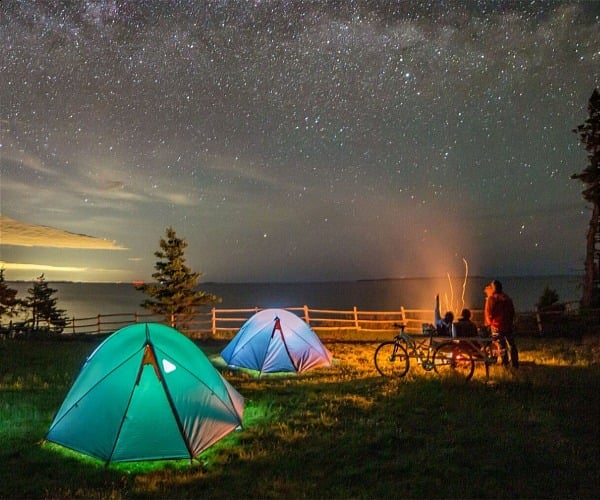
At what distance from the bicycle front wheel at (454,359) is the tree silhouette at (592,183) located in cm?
1977

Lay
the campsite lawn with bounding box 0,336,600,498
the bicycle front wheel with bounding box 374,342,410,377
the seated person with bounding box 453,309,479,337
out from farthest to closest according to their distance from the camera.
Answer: the bicycle front wheel with bounding box 374,342,410,377
the seated person with bounding box 453,309,479,337
the campsite lawn with bounding box 0,336,600,498

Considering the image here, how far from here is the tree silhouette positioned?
2588 cm

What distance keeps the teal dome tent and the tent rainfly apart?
15.2 ft

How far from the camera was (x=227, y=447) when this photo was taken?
6.55 meters

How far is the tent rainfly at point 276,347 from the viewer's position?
38.6ft

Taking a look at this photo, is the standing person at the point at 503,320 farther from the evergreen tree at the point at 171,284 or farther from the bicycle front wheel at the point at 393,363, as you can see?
the evergreen tree at the point at 171,284

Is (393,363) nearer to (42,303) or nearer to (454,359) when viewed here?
(454,359)

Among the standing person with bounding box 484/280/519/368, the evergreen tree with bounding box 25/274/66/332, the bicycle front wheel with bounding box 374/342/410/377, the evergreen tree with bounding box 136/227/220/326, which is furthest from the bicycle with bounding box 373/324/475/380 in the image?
the evergreen tree with bounding box 25/274/66/332

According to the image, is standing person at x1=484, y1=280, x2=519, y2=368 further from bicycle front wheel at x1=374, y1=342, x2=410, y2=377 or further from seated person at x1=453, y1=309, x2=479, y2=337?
bicycle front wheel at x1=374, y1=342, x2=410, y2=377

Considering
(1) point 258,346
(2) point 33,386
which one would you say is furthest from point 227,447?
(2) point 33,386

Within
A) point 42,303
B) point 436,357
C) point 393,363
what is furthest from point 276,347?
point 42,303

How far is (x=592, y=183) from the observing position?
25844mm

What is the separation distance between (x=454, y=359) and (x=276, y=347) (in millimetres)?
4250

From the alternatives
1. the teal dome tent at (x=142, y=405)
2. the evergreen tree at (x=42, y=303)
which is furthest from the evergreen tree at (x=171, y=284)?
the teal dome tent at (x=142, y=405)
